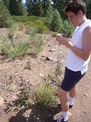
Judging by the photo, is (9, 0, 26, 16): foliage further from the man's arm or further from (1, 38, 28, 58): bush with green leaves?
the man's arm

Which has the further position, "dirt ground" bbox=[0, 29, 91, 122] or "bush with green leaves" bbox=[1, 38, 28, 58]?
"bush with green leaves" bbox=[1, 38, 28, 58]

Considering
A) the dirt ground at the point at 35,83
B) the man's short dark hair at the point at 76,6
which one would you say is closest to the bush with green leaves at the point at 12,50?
the dirt ground at the point at 35,83

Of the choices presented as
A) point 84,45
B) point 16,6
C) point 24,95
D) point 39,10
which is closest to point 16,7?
point 16,6

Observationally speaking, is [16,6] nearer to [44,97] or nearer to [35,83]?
[35,83]

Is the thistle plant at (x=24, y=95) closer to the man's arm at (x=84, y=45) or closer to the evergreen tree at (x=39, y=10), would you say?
the man's arm at (x=84, y=45)

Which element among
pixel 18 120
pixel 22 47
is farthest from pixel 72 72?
pixel 22 47

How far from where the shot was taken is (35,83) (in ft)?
10.2

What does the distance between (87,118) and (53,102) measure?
0.58 m

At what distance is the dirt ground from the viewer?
2510mm

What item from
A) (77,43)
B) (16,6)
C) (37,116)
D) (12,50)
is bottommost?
(37,116)

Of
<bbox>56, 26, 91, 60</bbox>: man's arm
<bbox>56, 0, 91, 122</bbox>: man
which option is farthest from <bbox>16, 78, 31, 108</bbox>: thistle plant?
<bbox>56, 26, 91, 60</bbox>: man's arm

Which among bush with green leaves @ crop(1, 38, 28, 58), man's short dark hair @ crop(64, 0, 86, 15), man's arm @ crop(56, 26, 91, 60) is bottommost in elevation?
bush with green leaves @ crop(1, 38, 28, 58)

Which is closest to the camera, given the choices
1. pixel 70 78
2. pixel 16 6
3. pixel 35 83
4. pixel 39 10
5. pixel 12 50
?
pixel 70 78

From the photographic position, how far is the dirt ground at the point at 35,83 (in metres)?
2.51
